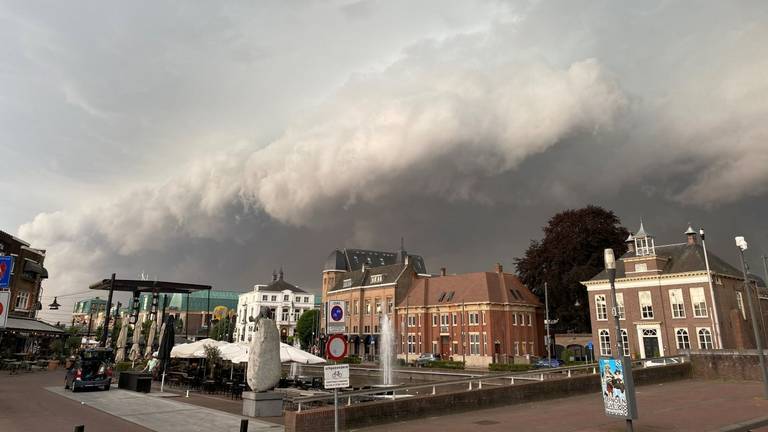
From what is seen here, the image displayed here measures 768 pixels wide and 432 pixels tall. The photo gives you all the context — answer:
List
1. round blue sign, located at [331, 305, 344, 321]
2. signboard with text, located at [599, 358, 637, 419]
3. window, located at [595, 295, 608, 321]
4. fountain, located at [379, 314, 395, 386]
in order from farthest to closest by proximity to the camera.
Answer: fountain, located at [379, 314, 395, 386]
window, located at [595, 295, 608, 321]
signboard with text, located at [599, 358, 637, 419]
round blue sign, located at [331, 305, 344, 321]

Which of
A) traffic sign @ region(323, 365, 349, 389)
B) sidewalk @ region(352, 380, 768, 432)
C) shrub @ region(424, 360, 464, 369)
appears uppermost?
traffic sign @ region(323, 365, 349, 389)

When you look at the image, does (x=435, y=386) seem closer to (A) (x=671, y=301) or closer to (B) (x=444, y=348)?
(A) (x=671, y=301)

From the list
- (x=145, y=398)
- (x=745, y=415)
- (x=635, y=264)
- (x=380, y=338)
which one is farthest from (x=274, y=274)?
(x=745, y=415)

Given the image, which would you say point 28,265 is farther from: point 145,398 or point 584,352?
point 584,352

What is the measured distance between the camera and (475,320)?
219 feet

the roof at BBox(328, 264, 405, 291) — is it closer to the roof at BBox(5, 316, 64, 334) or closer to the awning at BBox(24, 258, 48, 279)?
the roof at BBox(5, 316, 64, 334)

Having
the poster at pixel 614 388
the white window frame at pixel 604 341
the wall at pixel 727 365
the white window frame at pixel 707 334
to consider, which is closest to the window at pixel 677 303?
the white window frame at pixel 707 334

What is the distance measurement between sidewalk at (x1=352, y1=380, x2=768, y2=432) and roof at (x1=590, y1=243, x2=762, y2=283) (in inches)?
1282

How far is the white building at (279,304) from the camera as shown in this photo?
400 ft

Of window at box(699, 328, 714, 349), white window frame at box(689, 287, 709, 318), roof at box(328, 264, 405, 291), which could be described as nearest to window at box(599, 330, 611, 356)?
window at box(699, 328, 714, 349)

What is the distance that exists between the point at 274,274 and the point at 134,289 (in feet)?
322

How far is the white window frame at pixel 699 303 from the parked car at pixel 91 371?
51467 mm

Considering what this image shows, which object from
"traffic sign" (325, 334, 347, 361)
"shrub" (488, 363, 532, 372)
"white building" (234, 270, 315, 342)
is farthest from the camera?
"white building" (234, 270, 315, 342)

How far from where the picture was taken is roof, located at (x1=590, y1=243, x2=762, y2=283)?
48875 mm
